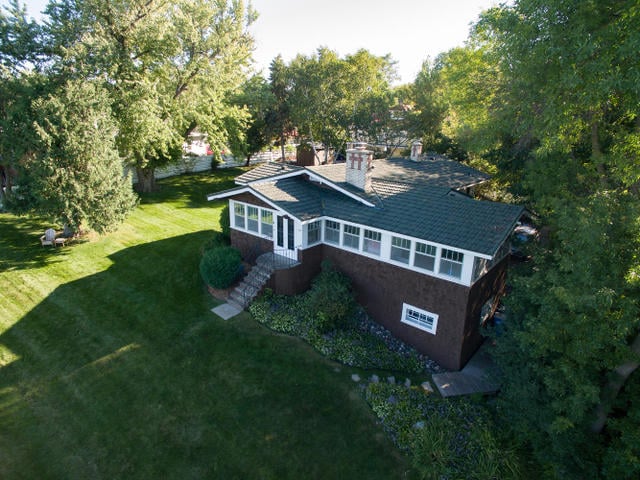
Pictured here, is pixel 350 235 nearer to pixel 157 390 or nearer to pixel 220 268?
pixel 220 268

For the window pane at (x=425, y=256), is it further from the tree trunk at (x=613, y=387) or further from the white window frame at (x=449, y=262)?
the tree trunk at (x=613, y=387)

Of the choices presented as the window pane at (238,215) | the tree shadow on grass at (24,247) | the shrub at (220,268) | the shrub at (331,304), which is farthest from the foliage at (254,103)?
the shrub at (331,304)

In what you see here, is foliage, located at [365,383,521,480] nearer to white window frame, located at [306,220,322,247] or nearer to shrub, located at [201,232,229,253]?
white window frame, located at [306,220,322,247]

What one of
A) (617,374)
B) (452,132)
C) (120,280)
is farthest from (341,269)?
(452,132)

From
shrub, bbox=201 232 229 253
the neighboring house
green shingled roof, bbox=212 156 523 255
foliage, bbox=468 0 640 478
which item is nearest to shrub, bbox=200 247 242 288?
the neighboring house

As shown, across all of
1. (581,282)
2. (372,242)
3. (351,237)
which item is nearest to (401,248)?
(372,242)
